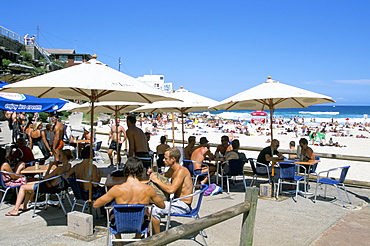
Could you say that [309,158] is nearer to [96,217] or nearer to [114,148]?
[96,217]

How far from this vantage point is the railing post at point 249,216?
3.58 metres

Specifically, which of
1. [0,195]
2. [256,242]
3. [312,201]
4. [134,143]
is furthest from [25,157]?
[312,201]

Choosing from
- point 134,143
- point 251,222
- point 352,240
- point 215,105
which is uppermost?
point 215,105

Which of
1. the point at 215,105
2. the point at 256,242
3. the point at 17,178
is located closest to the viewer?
the point at 256,242

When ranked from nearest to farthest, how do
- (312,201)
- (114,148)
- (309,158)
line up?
(312,201) < (309,158) < (114,148)

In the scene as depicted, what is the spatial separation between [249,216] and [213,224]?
73 centimetres

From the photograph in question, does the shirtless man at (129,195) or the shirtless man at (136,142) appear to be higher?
the shirtless man at (136,142)

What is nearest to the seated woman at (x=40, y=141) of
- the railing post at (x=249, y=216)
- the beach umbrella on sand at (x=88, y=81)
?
the beach umbrella on sand at (x=88, y=81)

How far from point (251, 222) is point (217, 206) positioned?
2.54 m

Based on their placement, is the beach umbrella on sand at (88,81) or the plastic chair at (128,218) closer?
the plastic chair at (128,218)

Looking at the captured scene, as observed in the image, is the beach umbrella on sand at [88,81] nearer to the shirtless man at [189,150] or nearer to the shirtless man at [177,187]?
the shirtless man at [177,187]

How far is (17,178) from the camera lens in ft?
18.9

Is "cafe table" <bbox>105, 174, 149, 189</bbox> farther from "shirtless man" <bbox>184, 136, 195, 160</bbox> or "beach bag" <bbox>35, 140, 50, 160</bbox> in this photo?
"beach bag" <bbox>35, 140, 50, 160</bbox>

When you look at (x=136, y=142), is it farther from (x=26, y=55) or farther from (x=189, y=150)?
(x=26, y=55)
